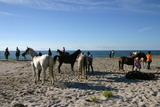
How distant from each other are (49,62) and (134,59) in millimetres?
9059

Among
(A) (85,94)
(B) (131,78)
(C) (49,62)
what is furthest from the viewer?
(B) (131,78)

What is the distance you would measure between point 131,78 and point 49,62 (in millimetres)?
5789

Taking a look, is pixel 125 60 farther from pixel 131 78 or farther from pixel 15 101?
pixel 15 101

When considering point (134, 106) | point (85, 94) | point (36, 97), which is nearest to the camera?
point (134, 106)

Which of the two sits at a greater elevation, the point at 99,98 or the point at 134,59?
the point at 134,59

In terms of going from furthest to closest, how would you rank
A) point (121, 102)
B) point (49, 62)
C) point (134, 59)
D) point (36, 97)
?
1. point (134, 59)
2. point (49, 62)
3. point (36, 97)
4. point (121, 102)

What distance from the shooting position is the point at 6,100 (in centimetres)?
735

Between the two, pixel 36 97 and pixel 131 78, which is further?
pixel 131 78

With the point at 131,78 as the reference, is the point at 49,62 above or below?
above

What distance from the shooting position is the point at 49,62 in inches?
413

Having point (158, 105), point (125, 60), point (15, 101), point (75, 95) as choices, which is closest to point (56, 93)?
point (75, 95)

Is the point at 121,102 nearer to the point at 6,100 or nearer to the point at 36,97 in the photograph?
the point at 36,97

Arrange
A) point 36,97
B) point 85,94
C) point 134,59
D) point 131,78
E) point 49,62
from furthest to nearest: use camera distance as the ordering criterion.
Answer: point 134,59, point 131,78, point 49,62, point 85,94, point 36,97

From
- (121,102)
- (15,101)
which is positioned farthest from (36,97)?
(121,102)
